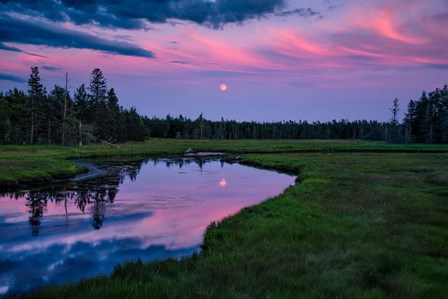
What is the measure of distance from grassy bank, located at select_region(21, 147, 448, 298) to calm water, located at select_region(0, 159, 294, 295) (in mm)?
2245

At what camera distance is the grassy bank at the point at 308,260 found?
25.8 feet

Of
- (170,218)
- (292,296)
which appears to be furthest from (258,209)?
(292,296)

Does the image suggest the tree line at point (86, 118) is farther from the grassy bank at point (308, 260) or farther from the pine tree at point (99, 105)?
the grassy bank at point (308, 260)

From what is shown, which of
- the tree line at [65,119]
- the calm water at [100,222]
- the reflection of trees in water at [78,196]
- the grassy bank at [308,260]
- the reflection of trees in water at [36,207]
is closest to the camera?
the grassy bank at [308,260]

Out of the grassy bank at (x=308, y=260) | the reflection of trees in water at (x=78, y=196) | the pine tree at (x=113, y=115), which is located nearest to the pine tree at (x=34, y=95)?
the pine tree at (x=113, y=115)

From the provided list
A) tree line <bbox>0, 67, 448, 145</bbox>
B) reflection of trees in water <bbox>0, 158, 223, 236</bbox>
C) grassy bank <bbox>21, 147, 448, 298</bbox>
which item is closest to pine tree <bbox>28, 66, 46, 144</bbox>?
tree line <bbox>0, 67, 448, 145</bbox>

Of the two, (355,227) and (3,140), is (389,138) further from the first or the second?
(355,227)

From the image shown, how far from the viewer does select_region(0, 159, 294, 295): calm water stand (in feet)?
40.0

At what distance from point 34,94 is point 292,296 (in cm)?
8089

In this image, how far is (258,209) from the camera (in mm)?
18891

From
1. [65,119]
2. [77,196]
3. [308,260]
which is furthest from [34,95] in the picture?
[308,260]

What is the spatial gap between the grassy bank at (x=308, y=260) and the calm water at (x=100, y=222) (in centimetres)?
224

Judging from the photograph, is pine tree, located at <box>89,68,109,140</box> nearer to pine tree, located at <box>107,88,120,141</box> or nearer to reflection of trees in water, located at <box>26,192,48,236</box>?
pine tree, located at <box>107,88,120,141</box>

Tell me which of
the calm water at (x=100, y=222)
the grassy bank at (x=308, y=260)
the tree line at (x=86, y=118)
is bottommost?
the calm water at (x=100, y=222)
